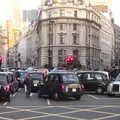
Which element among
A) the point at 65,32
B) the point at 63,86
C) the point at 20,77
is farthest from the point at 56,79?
the point at 65,32

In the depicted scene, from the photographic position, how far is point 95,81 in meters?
34.2

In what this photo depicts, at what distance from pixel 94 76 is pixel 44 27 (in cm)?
10189

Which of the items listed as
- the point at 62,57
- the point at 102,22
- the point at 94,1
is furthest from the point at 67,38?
the point at 94,1

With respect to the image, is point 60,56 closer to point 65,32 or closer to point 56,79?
point 65,32

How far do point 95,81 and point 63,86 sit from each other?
7.17 m

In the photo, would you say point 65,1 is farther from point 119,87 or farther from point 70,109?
point 70,109

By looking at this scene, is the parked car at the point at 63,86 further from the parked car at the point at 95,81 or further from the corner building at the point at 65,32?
the corner building at the point at 65,32

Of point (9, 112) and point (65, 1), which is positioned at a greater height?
Result: point (65, 1)

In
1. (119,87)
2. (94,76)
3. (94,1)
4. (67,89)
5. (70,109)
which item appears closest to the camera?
(70,109)

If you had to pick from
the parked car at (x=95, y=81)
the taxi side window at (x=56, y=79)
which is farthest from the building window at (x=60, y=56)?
the taxi side window at (x=56, y=79)

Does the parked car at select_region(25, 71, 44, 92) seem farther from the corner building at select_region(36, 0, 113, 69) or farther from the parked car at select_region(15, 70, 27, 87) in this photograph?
the corner building at select_region(36, 0, 113, 69)

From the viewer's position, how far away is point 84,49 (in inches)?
5399

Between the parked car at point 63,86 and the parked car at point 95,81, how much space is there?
5947 mm

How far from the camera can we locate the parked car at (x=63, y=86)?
27.3 meters
